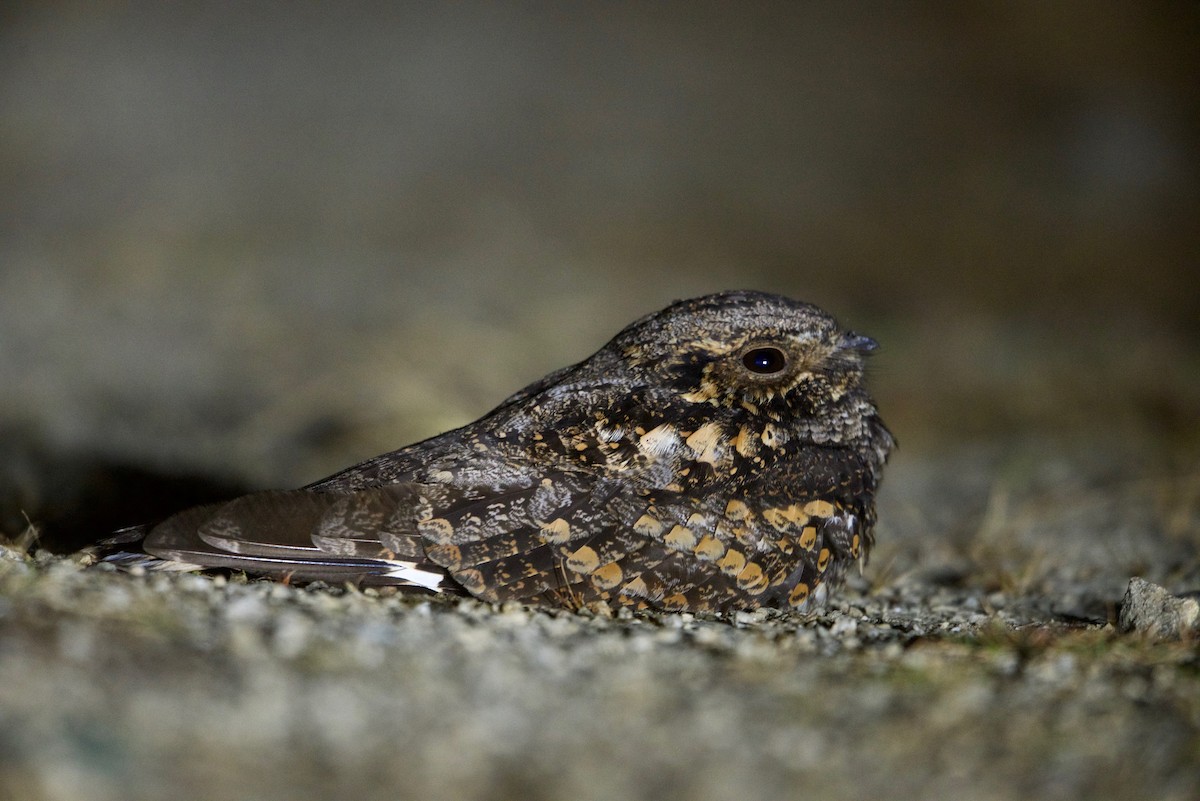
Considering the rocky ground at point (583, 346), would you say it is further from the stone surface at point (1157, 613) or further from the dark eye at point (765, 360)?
the dark eye at point (765, 360)

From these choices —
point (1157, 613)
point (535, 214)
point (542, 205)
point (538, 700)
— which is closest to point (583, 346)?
point (535, 214)

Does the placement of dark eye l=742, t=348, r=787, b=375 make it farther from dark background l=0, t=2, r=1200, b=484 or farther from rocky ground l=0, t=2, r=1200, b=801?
dark background l=0, t=2, r=1200, b=484

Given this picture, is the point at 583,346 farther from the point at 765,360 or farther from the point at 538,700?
the point at 538,700

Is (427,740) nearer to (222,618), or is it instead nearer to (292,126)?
(222,618)

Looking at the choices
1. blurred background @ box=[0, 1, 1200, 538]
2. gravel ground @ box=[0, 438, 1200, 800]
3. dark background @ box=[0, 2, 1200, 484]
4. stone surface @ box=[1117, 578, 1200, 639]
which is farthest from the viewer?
dark background @ box=[0, 2, 1200, 484]

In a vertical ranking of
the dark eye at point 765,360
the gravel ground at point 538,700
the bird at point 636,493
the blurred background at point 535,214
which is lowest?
the gravel ground at point 538,700

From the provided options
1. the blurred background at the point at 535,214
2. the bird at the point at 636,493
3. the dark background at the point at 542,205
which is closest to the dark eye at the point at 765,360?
the bird at the point at 636,493

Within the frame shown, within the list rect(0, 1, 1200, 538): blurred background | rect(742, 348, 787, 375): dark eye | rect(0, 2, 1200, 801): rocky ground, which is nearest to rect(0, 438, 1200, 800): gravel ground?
rect(0, 2, 1200, 801): rocky ground
